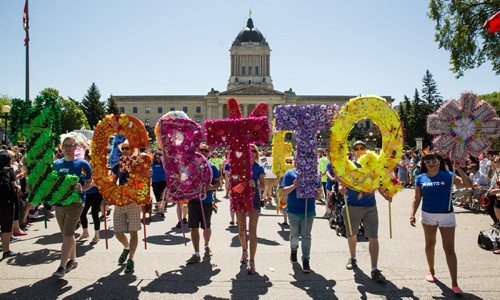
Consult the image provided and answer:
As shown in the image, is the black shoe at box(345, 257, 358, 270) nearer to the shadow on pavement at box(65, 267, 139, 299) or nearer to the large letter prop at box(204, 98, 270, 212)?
the large letter prop at box(204, 98, 270, 212)

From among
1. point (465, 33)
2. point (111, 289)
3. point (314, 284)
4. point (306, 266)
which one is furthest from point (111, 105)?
point (314, 284)

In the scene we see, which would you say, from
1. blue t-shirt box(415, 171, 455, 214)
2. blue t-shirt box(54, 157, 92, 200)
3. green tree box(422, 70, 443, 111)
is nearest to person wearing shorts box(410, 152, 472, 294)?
blue t-shirt box(415, 171, 455, 214)

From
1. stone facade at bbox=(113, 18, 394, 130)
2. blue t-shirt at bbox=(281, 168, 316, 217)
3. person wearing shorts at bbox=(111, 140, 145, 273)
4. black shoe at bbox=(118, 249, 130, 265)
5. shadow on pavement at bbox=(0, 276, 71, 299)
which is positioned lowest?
shadow on pavement at bbox=(0, 276, 71, 299)

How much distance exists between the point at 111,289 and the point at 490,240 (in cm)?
715

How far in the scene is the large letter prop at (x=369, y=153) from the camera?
6.36 meters

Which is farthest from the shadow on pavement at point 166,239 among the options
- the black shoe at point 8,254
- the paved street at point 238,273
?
the black shoe at point 8,254

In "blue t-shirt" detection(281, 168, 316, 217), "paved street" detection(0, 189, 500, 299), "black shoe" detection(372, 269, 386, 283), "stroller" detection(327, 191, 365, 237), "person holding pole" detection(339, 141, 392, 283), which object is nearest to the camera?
"paved street" detection(0, 189, 500, 299)

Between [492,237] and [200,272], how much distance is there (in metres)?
5.83

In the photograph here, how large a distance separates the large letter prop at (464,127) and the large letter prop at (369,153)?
3.42 ft

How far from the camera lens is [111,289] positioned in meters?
5.82

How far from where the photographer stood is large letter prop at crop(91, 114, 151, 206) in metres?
6.81

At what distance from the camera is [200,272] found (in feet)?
21.9

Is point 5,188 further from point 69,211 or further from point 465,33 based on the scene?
point 465,33

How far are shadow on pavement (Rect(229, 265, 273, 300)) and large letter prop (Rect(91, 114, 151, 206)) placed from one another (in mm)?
2092
